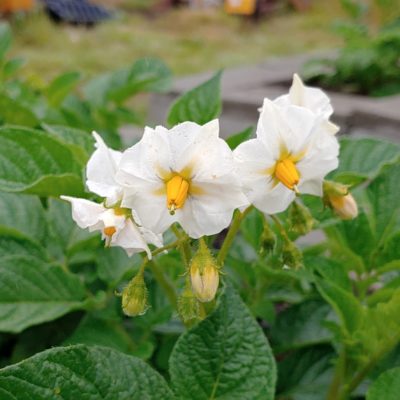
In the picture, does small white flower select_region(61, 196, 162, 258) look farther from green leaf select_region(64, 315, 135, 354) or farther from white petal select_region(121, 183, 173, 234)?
green leaf select_region(64, 315, 135, 354)

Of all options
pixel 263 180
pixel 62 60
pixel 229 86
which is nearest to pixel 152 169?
pixel 263 180

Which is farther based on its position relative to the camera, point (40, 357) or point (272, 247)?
point (272, 247)

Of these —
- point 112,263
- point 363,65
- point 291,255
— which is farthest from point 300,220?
point 363,65

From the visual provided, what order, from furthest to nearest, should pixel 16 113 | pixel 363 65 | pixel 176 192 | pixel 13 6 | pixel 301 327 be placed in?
pixel 13 6, pixel 363 65, pixel 16 113, pixel 301 327, pixel 176 192

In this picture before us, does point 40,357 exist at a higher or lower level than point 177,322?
higher

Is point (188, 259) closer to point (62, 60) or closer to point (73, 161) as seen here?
point (73, 161)

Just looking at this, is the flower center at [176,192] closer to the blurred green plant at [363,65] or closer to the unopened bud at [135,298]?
the unopened bud at [135,298]

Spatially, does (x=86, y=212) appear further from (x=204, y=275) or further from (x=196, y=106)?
(x=196, y=106)
